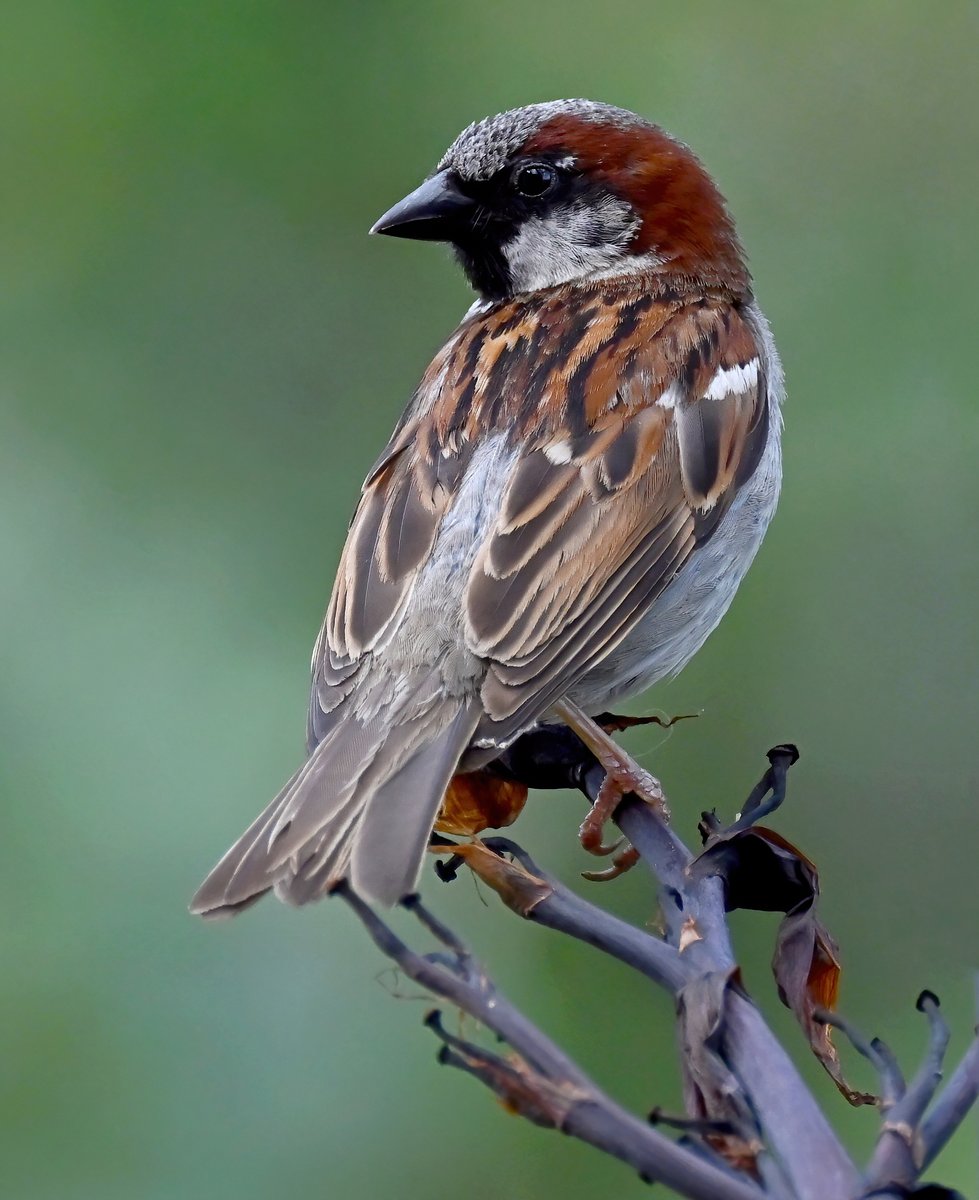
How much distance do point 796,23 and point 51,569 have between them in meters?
1.97

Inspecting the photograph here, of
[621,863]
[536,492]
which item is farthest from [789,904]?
[536,492]

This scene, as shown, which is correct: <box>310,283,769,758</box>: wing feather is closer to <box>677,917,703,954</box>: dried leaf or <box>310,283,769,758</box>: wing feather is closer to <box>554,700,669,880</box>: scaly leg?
<box>554,700,669,880</box>: scaly leg

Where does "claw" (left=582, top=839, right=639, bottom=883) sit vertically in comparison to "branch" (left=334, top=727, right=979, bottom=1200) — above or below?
below

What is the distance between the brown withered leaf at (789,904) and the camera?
1.17 metres

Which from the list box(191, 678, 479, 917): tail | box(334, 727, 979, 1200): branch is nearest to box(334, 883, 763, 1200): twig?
box(334, 727, 979, 1200): branch

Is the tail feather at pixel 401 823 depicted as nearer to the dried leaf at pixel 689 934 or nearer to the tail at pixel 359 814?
the tail at pixel 359 814

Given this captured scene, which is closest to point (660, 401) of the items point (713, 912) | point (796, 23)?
point (796, 23)

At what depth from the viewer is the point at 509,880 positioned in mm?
1162

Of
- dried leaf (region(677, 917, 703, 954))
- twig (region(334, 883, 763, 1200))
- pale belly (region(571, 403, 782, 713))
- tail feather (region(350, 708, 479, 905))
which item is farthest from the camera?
pale belly (region(571, 403, 782, 713))

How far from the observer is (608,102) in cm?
354

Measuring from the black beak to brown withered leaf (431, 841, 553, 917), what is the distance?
2046mm

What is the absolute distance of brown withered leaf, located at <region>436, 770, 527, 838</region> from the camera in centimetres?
178

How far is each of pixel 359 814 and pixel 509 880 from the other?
2.42ft

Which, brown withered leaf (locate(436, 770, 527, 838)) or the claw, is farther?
the claw
